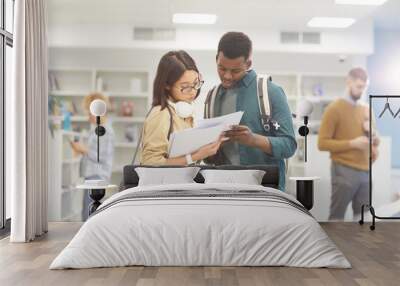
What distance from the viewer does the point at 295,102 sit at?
23.9 ft

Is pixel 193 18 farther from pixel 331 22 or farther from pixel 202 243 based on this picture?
pixel 202 243

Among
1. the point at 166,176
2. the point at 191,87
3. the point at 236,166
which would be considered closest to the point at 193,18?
the point at 191,87

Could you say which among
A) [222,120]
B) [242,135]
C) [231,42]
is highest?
[231,42]

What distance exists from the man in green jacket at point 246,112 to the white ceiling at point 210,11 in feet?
0.87

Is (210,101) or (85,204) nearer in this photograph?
(210,101)

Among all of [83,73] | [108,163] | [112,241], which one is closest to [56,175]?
[108,163]

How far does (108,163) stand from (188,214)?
2849mm

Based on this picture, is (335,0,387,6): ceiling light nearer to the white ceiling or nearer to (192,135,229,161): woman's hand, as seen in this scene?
the white ceiling

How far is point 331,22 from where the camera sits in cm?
734

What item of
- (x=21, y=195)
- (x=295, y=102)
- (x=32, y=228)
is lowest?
(x=32, y=228)

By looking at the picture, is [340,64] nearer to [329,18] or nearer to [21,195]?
[329,18]

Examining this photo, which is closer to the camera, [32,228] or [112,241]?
[112,241]

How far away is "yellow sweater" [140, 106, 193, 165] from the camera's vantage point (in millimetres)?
7156

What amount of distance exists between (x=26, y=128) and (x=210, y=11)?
2.82 metres
